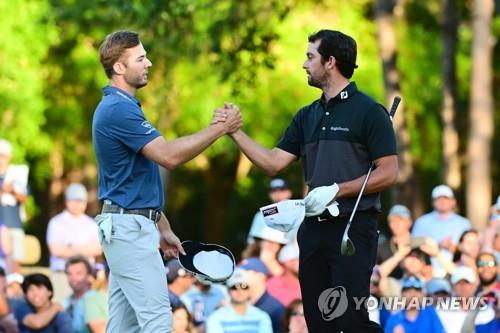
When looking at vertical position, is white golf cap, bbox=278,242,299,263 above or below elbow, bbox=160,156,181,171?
below

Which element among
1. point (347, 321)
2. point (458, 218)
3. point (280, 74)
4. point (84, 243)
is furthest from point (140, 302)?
point (280, 74)

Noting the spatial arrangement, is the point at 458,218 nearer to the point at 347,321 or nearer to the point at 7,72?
the point at 347,321

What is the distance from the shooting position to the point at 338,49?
8.83m

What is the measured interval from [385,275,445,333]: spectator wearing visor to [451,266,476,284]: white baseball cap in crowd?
2.55 ft

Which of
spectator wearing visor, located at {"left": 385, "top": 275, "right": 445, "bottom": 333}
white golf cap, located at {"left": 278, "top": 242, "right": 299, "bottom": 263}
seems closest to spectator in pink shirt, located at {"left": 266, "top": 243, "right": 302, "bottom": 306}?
white golf cap, located at {"left": 278, "top": 242, "right": 299, "bottom": 263}

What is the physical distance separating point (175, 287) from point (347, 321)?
5.03 meters

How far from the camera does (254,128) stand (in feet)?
95.5

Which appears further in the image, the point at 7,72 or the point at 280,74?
the point at 280,74

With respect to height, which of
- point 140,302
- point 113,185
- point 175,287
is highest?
point 113,185

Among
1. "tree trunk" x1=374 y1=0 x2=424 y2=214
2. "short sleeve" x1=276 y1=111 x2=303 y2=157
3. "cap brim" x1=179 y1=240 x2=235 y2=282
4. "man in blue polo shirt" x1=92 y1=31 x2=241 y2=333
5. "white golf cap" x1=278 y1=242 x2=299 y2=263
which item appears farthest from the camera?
"tree trunk" x1=374 y1=0 x2=424 y2=214

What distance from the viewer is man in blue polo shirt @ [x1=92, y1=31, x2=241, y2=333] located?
27.7ft

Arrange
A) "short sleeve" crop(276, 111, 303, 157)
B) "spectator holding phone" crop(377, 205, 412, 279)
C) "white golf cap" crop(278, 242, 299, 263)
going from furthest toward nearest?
"spectator holding phone" crop(377, 205, 412, 279), "white golf cap" crop(278, 242, 299, 263), "short sleeve" crop(276, 111, 303, 157)

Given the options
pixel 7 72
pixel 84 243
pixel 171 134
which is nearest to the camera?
pixel 84 243

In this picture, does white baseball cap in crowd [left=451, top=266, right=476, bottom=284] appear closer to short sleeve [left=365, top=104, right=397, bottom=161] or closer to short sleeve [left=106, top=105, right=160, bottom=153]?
short sleeve [left=365, top=104, right=397, bottom=161]
